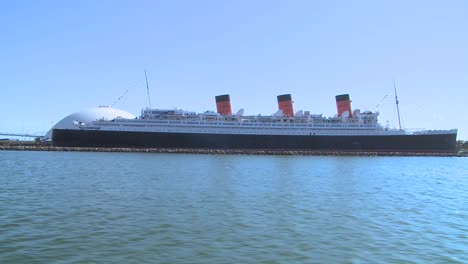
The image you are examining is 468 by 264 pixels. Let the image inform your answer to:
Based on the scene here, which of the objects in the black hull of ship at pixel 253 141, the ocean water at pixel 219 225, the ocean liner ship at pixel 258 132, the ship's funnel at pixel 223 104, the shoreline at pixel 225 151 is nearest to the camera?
the ocean water at pixel 219 225

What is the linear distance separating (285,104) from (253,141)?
1136cm

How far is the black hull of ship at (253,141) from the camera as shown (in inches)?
2504

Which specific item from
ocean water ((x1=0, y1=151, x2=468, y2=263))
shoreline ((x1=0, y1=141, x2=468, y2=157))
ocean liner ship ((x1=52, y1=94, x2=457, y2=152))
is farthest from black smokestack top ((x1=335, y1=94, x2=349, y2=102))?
ocean water ((x1=0, y1=151, x2=468, y2=263))

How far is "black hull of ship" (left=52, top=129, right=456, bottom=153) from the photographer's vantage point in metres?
63.6

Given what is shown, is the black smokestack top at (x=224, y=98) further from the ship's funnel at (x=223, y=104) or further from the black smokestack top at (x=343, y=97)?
the black smokestack top at (x=343, y=97)

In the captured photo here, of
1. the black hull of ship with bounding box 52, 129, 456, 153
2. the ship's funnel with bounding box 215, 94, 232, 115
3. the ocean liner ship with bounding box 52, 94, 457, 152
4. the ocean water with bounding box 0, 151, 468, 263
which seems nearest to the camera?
the ocean water with bounding box 0, 151, 468, 263

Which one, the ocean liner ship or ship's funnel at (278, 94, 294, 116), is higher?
ship's funnel at (278, 94, 294, 116)

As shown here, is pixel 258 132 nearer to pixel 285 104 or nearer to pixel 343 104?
pixel 285 104

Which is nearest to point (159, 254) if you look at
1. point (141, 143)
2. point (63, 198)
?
point (63, 198)

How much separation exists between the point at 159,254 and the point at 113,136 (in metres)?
59.2

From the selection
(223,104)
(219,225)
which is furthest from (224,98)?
(219,225)

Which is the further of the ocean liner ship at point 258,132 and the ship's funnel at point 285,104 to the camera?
the ship's funnel at point 285,104

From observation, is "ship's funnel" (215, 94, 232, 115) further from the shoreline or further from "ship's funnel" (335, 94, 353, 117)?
"ship's funnel" (335, 94, 353, 117)

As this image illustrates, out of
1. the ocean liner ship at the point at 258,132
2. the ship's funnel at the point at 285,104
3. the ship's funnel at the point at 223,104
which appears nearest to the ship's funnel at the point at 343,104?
the ocean liner ship at the point at 258,132
